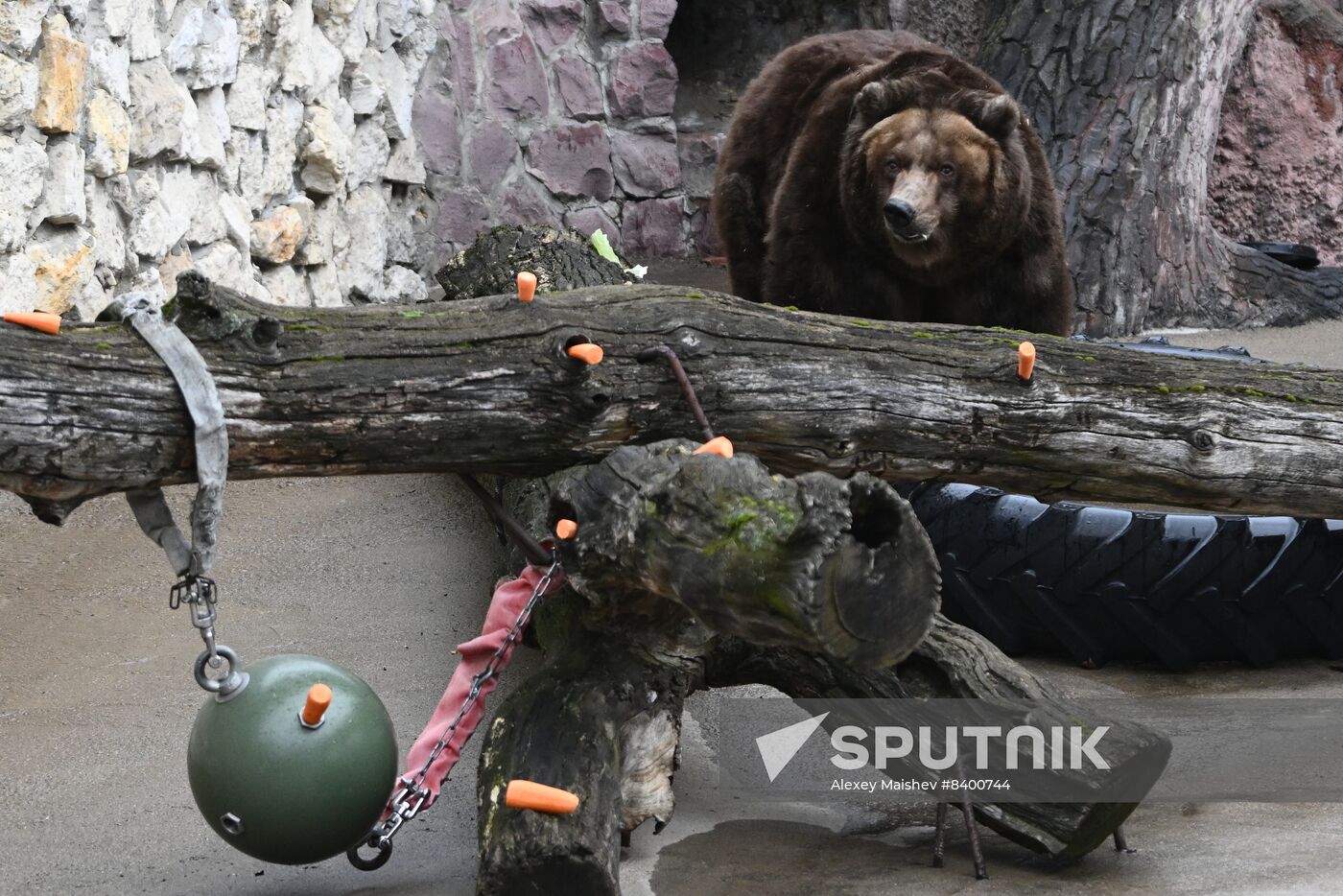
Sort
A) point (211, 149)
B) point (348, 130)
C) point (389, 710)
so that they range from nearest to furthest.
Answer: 1. point (389, 710)
2. point (211, 149)
3. point (348, 130)

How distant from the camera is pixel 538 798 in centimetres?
224

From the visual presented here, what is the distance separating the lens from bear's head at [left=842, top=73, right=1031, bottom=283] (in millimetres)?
4770

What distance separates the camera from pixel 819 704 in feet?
9.41

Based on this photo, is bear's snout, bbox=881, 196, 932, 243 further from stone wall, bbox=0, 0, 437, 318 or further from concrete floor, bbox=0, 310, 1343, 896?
stone wall, bbox=0, 0, 437, 318

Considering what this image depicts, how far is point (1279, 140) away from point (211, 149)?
6557 millimetres

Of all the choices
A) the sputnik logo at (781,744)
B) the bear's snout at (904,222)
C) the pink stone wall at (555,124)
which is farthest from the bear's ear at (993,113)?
the pink stone wall at (555,124)

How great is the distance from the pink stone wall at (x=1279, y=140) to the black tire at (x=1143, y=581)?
5861 millimetres

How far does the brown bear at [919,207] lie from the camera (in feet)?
15.7

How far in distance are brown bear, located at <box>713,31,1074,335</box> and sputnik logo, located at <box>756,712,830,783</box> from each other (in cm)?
206

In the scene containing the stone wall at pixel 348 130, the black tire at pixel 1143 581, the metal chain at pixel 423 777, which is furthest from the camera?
the stone wall at pixel 348 130

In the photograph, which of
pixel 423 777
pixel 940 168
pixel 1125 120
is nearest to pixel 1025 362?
pixel 423 777

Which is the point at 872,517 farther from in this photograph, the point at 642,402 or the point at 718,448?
the point at 642,402

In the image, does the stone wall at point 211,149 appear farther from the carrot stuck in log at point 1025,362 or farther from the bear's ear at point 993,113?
the carrot stuck in log at point 1025,362

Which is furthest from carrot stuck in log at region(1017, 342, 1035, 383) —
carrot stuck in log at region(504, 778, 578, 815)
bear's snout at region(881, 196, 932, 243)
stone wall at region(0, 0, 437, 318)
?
stone wall at region(0, 0, 437, 318)
